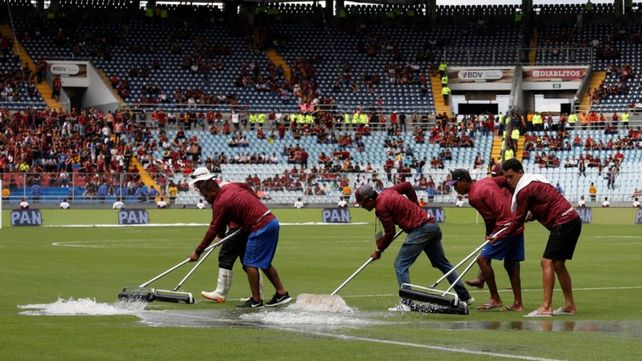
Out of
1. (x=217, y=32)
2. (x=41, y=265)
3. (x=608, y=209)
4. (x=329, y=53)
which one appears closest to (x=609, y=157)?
(x=608, y=209)

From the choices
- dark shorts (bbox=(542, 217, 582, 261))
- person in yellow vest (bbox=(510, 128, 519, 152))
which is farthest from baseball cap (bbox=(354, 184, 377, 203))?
person in yellow vest (bbox=(510, 128, 519, 152))

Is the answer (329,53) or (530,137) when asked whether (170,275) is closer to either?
(530,137)

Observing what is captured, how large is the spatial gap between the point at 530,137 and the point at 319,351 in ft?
197

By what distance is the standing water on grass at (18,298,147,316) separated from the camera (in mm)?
17516

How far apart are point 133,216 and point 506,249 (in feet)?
128

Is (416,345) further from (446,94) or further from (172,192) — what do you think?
(446,94)

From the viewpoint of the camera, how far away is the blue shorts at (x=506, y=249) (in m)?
18.5

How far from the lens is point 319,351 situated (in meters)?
13.1

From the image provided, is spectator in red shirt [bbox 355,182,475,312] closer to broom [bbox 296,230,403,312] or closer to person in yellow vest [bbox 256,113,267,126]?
broom [bbox 296,230,403,312]

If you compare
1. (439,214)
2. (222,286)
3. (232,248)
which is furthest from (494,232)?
(439,214)

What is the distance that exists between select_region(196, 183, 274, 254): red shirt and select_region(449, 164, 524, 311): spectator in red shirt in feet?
9.09

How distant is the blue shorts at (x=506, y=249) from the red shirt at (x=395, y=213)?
3.05 feet

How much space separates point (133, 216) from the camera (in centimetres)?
5616

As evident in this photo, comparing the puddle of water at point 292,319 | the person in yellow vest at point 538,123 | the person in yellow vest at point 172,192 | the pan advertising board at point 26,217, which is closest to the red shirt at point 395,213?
the puddle of water at point 292,319
